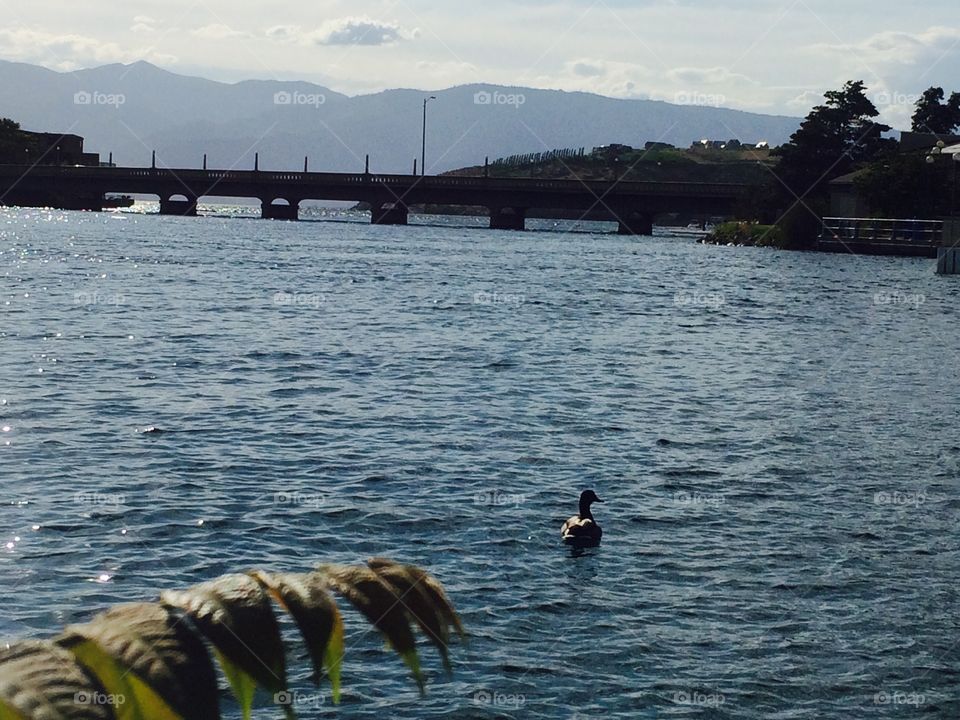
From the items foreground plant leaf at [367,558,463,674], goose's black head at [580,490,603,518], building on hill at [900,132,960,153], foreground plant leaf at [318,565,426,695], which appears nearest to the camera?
foreground plant leaf at [318,565,426,695]

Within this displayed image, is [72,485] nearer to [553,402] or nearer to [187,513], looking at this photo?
[187,513]

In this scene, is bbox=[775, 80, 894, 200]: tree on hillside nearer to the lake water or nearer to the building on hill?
the building on hill

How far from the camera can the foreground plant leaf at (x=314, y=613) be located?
2.57 metres

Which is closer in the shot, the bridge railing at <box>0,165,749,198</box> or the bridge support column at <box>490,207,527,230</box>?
the bridge railing at <box>0,165,749,198</box>

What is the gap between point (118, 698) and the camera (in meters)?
2.31

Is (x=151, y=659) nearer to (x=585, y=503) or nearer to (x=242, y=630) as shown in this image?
(x=242, y=630)

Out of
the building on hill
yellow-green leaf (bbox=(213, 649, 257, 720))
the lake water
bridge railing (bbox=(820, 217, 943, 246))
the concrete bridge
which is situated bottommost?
the lake water

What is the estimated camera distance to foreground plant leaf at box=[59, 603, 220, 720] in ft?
7.57

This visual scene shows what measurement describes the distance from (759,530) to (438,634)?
1753cm

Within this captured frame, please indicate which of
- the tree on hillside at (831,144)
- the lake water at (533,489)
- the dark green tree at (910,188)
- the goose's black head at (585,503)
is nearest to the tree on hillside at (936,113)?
the tree on hillside at (831,144)

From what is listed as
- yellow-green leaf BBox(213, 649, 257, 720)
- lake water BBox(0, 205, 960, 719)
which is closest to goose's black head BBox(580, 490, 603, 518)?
lake water BBox(0, 205, 960, 719)

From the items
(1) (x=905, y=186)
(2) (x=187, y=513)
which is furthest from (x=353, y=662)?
(1) (x=905, y=186)

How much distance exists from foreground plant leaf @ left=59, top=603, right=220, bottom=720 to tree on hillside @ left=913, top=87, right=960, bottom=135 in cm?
18035

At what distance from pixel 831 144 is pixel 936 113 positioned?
2835cm
